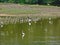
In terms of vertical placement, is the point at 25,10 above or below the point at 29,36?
below

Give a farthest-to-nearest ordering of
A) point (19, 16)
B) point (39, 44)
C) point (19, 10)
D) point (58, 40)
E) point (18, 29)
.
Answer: point (19, 10) → point (19, 16) → point (18, 29) → point (58, 40) → point (39, 44)

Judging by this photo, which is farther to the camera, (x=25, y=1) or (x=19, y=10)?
(x=25, y=1)

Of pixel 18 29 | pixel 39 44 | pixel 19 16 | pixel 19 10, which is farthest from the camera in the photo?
pixel 19 10

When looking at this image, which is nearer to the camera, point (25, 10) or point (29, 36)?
point (29, 36)

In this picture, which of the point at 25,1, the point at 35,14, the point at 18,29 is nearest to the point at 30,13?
the point at 35,14

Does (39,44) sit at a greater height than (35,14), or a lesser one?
greater

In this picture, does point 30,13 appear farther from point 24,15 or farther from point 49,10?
point 49,10

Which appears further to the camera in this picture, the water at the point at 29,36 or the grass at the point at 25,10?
the grass at the point at 25,10

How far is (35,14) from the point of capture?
1211 inches

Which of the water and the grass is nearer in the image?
the water

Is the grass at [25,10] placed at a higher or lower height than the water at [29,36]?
lower

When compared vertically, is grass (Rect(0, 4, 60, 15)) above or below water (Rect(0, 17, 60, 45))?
below

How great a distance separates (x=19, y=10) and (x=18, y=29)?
13.3m

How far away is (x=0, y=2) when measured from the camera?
38.6 m
